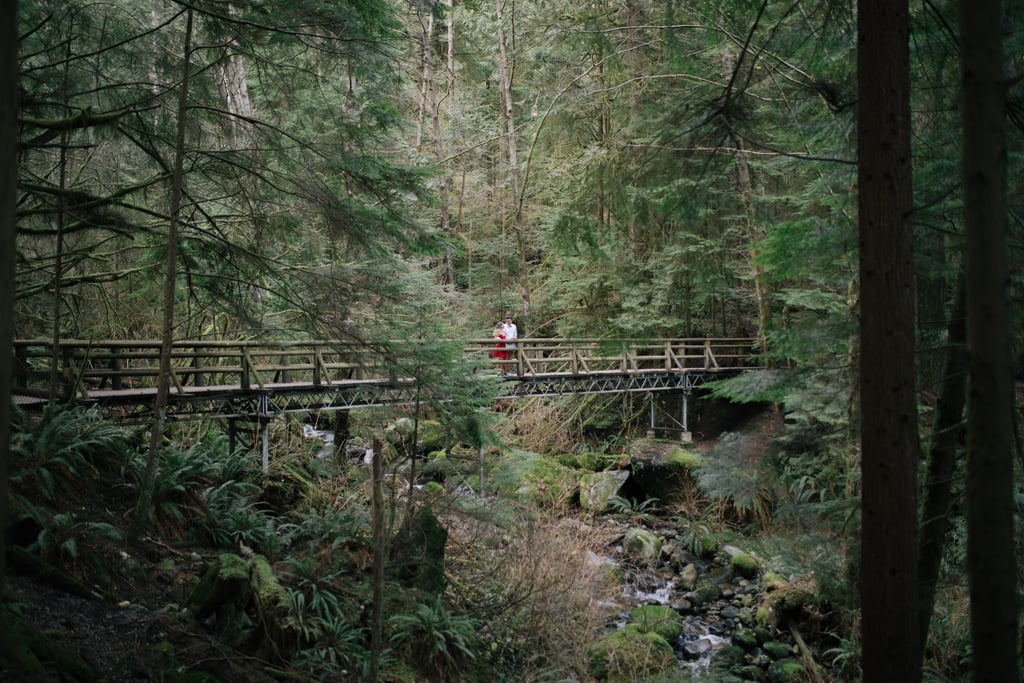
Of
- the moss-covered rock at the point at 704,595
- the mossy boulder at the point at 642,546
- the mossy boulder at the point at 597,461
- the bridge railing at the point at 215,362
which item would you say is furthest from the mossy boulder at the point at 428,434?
the moss-covered rock at the point at 704,595

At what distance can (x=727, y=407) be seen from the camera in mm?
17969

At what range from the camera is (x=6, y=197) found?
2.64m

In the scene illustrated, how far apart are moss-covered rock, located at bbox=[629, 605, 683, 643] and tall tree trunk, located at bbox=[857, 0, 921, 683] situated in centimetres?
577

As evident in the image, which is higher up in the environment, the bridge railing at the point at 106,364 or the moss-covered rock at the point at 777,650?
the bridge railing at the point at 106,364

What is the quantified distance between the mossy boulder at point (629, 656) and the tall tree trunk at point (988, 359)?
5.52m

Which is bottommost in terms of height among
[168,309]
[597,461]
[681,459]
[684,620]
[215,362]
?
[684,620]

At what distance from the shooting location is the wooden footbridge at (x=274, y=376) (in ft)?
24.2

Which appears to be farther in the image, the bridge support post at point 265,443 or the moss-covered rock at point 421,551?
the bridge support post at point 265,443

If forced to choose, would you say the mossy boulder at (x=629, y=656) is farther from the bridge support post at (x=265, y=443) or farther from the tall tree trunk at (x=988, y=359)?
the tall tree trunk at (x=988, y=359)

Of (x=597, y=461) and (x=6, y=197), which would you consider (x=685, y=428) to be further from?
(x=6, y=197)

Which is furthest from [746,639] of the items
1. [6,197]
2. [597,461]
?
[6,197]

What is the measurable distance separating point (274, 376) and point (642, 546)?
743cm

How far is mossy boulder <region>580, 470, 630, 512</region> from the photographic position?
13.1m

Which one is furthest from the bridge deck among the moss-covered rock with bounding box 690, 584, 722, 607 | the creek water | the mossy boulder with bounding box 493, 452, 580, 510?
the moss-covered rock with bounding box 690, 584, 722, 607
